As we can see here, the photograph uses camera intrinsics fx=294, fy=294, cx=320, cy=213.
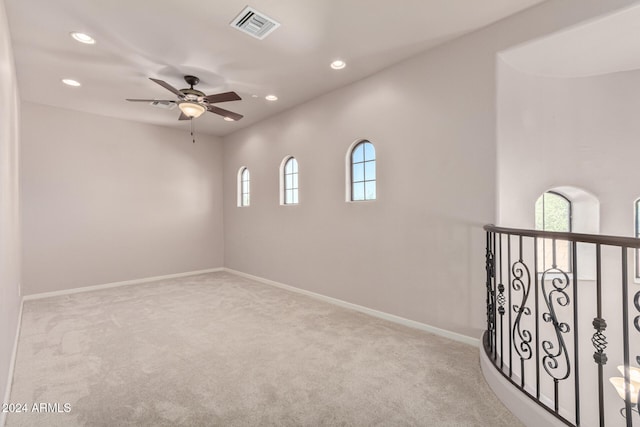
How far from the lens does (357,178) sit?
4.16 metres

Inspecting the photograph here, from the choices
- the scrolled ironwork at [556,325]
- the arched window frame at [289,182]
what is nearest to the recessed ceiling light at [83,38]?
the arched window frame at [289,182]

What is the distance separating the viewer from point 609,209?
3.15m

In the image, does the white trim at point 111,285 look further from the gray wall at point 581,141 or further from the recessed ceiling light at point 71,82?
the gray wall at point 581,141

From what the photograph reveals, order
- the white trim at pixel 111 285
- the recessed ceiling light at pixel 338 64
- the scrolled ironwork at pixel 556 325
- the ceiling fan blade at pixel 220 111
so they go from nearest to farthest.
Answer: the scrolled ironwork at pixel 556 325 → the recessed ceiling light at pixel 338 64 → the ceiling fan blade at pixel 220 111 → the white trim at pixel 111 285

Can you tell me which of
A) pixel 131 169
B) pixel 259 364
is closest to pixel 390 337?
pixel 259 364

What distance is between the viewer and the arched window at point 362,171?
3.94 m

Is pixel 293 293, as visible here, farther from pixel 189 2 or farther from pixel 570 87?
pixel 570 87

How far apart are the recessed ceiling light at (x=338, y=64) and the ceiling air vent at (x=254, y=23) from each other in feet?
2.95

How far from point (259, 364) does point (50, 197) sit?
15.9 feet

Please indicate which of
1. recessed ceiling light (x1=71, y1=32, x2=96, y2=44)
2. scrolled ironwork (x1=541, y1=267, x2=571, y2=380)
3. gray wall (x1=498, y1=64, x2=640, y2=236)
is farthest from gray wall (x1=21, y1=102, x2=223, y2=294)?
scrolled ironwork (x1=541, y1=267, x2=571, y2=380)

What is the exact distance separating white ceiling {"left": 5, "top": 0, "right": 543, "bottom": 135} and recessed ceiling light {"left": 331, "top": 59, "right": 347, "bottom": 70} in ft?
0.24

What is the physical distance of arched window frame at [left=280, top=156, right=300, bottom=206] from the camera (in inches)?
205

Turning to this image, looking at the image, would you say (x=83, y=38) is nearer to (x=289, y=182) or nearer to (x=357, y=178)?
(x=289, y=182)

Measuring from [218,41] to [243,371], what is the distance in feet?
10.5
